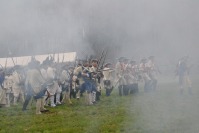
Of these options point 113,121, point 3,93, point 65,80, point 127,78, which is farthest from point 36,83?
point 127,78

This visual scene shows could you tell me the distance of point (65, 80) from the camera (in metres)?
20.1

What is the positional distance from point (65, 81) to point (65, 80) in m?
0.05

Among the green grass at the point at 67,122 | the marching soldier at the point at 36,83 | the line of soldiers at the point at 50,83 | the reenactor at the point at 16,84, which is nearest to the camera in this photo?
the green grass at the point at 67,122

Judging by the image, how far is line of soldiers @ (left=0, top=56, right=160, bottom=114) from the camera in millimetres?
15617

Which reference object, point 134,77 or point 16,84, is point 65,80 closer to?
point 16,84

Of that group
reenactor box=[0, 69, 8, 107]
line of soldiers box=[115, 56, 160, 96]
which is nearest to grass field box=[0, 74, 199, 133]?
reenactor box=[0, 69, 8, 107]

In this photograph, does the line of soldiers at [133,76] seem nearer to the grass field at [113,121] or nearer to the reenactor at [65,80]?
the reenactor at [65,80]

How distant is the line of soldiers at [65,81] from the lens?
615 inches

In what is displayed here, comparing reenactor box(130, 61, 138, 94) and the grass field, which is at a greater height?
reenactor box(130, 61, 138, 94)

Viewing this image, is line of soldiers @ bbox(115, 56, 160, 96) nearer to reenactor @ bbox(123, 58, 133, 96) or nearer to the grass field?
reenactor @ bbox(123, 58, 133, 96)

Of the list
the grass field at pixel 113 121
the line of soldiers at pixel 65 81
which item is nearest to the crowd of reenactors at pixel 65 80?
the line of soldiers at pixel 65 81

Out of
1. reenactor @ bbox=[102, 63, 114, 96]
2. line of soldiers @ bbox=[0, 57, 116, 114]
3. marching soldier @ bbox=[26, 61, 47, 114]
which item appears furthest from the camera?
reenactor @ bbox=[102, 63, 114, 96]

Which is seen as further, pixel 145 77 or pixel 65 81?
pixel 145 77

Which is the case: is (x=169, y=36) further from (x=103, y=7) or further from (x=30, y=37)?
(x=30, y=37)
